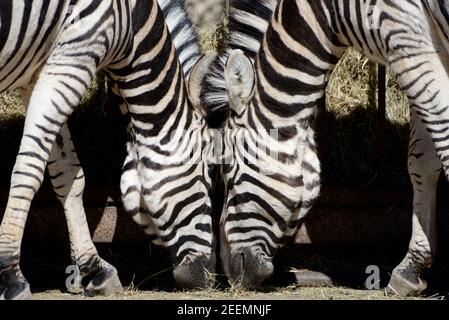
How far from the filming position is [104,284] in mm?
7656

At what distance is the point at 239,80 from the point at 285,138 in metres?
0.53

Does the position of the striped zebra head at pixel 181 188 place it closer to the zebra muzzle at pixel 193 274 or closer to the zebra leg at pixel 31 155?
the zebra muzzle at pixel 193 274

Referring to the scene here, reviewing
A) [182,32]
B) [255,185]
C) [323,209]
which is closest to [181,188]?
[255,185]

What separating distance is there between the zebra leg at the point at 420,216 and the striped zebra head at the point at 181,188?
4.55 feet

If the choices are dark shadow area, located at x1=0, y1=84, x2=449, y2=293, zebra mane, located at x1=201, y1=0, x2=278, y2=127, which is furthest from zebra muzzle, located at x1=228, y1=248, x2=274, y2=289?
zebra mane, located at x1=201, y1=0, x2=278, y2=127

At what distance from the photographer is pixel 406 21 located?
6.93 m

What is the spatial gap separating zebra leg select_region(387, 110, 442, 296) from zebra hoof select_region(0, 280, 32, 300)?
259cm

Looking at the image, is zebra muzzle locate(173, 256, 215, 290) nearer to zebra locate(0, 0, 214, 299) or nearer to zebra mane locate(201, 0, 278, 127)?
zebra locate(0, 0, 214, 299)

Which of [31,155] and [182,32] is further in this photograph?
[182,32]

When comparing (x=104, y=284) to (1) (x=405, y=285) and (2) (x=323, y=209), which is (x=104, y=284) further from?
(1) (x=405, y=285)

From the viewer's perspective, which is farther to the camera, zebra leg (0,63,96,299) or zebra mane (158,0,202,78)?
zebra mane (158,0,202,78)

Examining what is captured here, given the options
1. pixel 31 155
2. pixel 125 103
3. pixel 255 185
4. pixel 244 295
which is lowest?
pixel 244 295

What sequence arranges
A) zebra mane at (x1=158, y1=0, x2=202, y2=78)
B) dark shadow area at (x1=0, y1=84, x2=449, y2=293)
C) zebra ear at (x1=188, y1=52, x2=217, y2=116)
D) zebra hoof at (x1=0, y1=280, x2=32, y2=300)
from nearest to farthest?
zebra hoof at (x1=0, y1=280, x2=32, y2=300) → zebra ear at (x1=188, y1=52, x2=217, y2=116) → zebra mane at (x1=158, y1=0, x2=202, y2=78) → dark shadow area at (x1=0, y1=84, x2=449, y2=293)

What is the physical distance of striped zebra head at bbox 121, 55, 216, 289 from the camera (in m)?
7.61
